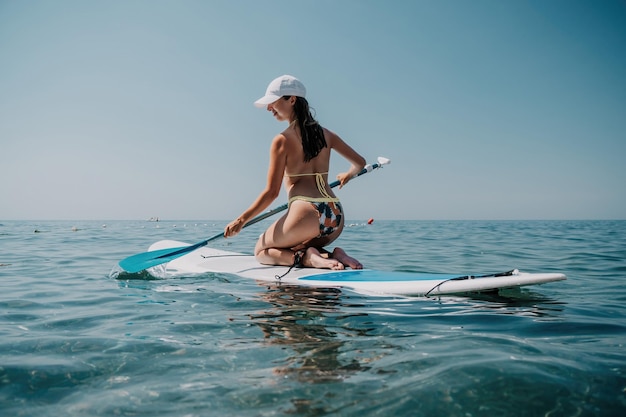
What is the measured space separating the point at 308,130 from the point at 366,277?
5.16 ft

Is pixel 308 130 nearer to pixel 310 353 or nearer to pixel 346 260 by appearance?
pixel 346 260

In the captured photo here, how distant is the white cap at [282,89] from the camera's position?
4.38 metres

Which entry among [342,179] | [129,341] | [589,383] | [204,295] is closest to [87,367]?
[129,341]

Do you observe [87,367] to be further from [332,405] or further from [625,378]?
[625,378]

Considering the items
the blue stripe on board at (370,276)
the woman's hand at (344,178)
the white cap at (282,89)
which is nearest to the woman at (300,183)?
the white cap at (282,89)

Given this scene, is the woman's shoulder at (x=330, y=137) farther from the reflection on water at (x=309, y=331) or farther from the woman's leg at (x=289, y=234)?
the reflection on water at (x=309, y=331)

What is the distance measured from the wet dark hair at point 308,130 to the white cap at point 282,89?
102 millimetres

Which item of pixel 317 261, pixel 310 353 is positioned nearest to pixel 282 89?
pixel 317 261

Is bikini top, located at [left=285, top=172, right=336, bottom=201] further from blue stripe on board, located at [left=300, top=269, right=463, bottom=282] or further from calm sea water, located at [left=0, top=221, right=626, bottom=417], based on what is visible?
calm sea water, located at [left=0, top=221, right=626, bottom=417]

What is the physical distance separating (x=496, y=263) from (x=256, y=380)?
6211 mm

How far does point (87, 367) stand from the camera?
2068mm

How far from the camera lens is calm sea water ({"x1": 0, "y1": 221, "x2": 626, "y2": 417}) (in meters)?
1.63

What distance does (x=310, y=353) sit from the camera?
85.7 inches

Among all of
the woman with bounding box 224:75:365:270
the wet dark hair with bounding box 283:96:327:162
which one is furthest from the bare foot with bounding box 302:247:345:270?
the wet dark hair with bounding box 283:96:327:162
